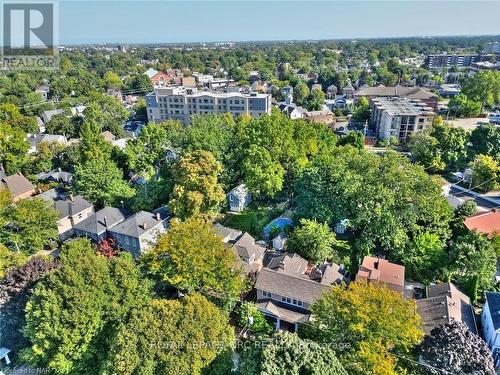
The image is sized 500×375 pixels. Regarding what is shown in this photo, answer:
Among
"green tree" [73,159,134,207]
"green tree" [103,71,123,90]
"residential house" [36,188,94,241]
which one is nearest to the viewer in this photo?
"residential house" [36,188,94,241]

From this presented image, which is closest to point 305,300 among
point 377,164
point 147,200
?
point 377,164

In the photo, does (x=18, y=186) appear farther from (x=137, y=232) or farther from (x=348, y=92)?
(x=348, y=92)

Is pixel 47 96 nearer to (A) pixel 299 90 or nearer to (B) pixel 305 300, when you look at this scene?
(A) pixel 299 90

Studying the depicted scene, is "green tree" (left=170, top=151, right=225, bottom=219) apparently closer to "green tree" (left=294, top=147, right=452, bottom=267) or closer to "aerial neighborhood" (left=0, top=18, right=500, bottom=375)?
"aerial neighborhood" (left=0, top=18, right=500, bottom=375)

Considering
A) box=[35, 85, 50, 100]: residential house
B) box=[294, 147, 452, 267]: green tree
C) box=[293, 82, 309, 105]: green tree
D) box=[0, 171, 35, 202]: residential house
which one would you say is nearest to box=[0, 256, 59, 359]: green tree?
box=[294, 147, 452, 267]: green tree

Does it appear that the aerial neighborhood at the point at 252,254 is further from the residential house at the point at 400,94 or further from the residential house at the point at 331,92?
the residential house at the point at 331,92

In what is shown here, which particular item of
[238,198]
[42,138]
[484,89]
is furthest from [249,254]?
[484,89]

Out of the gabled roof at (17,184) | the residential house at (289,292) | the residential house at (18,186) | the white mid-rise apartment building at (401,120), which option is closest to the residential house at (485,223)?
the residential house at (289,292)
